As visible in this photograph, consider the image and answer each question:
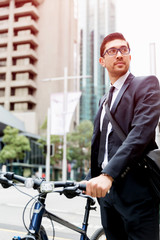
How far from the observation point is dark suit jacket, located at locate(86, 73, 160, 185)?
157 cm

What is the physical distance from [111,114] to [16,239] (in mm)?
874

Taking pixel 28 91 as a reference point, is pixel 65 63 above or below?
above

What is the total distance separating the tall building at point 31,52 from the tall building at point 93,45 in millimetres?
30682

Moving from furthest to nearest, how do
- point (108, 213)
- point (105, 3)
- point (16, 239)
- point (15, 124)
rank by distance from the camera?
1. point (105, 3)
2. point (15, 124)
3. point (108, 213)
4. point (16, 239)

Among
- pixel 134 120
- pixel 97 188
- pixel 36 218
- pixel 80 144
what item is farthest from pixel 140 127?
pixel 80 144

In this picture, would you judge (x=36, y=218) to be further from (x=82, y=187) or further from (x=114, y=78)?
(x=114, y=78)

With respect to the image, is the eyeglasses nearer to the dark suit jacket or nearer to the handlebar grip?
the dark suit jacket

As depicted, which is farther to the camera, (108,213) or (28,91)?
(28,91)

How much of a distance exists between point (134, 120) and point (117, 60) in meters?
0.43

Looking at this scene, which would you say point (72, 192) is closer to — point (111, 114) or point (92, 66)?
point (111, 114)

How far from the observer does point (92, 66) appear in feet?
327

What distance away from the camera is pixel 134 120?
5.48ft

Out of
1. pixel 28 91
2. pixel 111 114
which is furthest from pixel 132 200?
pixel 28 91

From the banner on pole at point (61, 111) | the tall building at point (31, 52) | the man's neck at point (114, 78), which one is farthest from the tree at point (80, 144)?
the man's neck at point (114, 78)
